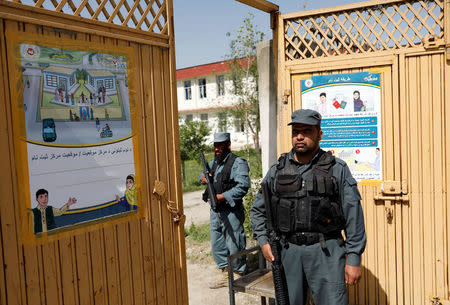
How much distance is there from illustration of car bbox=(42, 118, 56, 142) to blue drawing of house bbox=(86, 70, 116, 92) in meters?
0.40

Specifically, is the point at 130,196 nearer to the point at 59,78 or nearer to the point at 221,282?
the point at 59,78

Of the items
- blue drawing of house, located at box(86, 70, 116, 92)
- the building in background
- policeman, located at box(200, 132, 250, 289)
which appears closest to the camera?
blue drawing of house, located at box(86, 70, 116, 92)

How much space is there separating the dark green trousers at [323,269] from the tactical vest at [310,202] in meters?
0.13

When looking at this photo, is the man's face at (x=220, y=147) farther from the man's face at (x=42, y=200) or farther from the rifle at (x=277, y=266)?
the man's face at (x=42, y=200)

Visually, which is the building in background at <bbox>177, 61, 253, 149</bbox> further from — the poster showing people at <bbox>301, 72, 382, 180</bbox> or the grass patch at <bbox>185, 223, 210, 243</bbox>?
the poster showing people at <bbox>301, 72, 382, 180</bbox>

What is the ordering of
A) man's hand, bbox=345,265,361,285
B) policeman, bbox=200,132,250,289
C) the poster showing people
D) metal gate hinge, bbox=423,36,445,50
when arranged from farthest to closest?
policeman, bbox=200,132,250,289 < the poster showing people < metal gate hinge, bbox=423,36,445,50 < man's hand, bbox=345,265,361,285

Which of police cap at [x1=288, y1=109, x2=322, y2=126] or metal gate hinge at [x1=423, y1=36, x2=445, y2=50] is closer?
police cap at [x1=288, y1=109, x2=322, y2=126]

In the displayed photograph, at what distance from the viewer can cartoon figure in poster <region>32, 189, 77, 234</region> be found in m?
2.44

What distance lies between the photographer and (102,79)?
2.81 metres

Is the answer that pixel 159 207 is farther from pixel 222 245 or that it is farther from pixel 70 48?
pixel 222 245

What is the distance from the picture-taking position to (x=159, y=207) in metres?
3.23

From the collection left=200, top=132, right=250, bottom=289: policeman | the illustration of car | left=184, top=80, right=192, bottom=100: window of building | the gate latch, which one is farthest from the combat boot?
left=184, top=80, right=192, bottom=100: window of building

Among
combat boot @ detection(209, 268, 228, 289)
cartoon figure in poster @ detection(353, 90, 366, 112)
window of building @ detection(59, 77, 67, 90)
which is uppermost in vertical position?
window of building @ detection(59, 77, 67, 90)

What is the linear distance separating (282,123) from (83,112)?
7.23 ft
